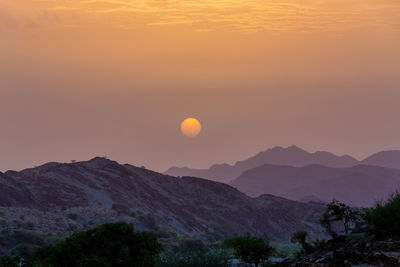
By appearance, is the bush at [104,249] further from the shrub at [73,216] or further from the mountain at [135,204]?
the shrub at [73,216]

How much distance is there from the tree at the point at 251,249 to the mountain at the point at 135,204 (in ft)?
154

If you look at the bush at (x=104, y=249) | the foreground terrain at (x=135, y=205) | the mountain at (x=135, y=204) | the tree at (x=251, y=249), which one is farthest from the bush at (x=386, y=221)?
the mountain at (x=135, y=204)

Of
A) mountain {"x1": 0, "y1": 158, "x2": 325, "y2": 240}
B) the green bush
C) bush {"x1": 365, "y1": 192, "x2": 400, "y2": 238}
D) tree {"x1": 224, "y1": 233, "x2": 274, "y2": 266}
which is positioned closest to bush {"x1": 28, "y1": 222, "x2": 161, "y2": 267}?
tree {"x1": 224, "y1": 233, "x2": 274, "y2": 266}

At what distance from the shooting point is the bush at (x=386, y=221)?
21984 millimetres

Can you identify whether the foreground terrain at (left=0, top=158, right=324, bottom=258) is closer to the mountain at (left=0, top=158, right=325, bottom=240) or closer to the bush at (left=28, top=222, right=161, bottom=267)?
the mountain at (left=0, top=158, right=325, bottom=240)

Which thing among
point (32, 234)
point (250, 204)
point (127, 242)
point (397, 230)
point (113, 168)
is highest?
point (113, 168)

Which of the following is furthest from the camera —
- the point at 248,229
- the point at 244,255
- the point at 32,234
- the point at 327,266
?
the point at 248,229

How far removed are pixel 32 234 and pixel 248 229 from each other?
195ft

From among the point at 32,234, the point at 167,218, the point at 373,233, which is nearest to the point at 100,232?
the point at 373,233

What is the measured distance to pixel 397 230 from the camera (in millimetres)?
21969

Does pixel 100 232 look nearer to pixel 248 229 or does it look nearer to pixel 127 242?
pixel 127 242

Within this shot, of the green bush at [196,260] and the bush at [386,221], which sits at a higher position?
the bush at [386,221]

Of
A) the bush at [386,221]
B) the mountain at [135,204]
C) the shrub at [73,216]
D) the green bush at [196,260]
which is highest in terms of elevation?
the mountain at [135,204]

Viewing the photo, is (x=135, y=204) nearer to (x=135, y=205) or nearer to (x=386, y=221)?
(x=135, y=205)
